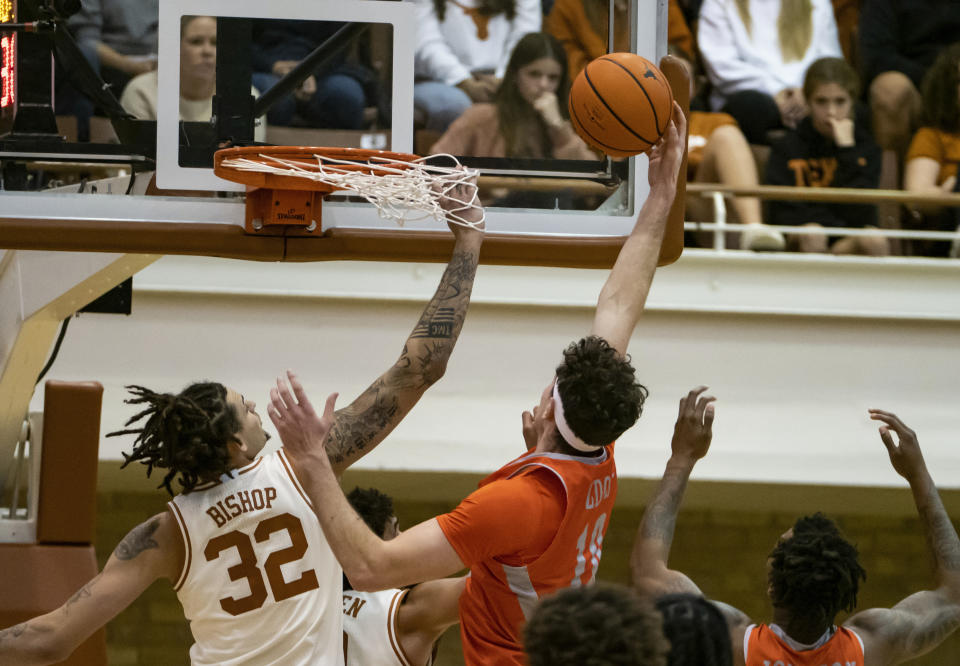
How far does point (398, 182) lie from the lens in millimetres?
2615

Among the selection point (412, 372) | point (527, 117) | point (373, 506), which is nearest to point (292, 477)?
point (412, 372)

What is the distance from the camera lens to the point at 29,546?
3.50m

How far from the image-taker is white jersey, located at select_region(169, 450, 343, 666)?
91.7 inches

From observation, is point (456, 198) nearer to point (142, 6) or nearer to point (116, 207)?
point (116, 207)

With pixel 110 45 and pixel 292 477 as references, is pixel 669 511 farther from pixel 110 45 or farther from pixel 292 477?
pixel 110 45

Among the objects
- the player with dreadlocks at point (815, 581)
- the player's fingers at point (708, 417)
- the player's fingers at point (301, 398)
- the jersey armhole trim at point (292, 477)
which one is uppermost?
the player's fingers at point (301, 398)

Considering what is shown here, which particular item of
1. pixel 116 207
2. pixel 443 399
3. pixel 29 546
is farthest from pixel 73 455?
pixel 443 399

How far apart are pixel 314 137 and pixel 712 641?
88.6 inches

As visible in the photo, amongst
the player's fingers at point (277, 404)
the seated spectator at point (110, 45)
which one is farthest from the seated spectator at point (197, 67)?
the player's fingers at point (277, 404)

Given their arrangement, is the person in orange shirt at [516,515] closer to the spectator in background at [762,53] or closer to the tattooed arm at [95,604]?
the tattooed arm at [95,604]

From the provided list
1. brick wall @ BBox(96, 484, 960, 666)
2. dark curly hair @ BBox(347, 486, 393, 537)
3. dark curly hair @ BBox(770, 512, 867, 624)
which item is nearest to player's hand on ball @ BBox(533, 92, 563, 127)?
dark curly hair @ BBox(347, 486, 393, 537)

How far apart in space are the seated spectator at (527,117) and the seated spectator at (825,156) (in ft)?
4.73

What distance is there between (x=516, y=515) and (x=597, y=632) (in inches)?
26.2

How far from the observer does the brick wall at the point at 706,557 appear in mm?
6078
